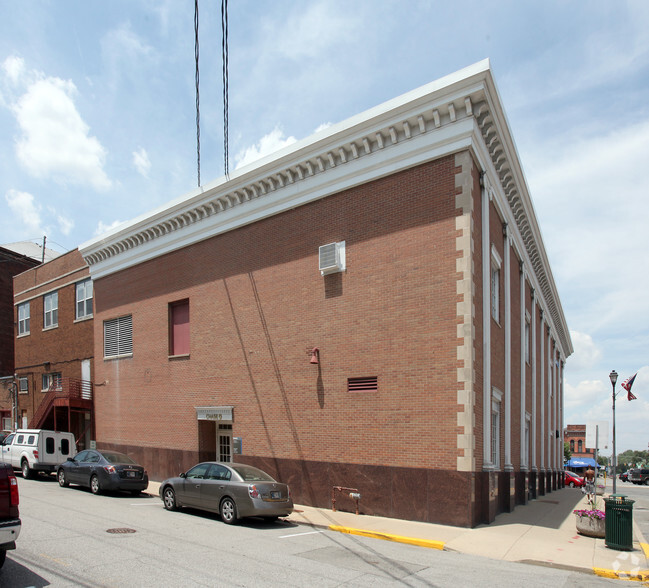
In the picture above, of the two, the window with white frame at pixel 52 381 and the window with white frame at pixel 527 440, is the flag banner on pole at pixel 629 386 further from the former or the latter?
the window with white frame at pixel 52 381

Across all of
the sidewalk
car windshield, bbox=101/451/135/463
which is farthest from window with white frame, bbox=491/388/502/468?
car windshield, bbox=101/451/135/463

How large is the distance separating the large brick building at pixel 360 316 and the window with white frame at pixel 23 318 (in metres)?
13.6

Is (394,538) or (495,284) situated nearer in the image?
(394,538)

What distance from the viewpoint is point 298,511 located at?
16281mm

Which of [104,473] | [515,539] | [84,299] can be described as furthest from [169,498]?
[84,299]

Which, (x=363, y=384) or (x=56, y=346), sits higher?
(x=56, y=346)

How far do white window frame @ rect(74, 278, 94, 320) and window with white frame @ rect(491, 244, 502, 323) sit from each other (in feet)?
→ 66.6

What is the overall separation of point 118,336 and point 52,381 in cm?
776

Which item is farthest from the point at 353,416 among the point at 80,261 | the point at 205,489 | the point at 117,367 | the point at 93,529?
the point at 80,261

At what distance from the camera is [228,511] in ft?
46.1

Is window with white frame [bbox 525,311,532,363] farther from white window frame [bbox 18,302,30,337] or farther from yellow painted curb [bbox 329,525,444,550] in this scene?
white window frame [bbox 18,302,30,337]

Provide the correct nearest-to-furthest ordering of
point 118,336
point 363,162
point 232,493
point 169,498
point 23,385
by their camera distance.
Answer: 1. point 232,493
2. point 169,498
3. point 363,162
4. point 118,336
5. point 23,385

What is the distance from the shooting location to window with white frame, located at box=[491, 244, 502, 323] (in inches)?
728

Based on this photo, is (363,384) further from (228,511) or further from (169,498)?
(169,498)
